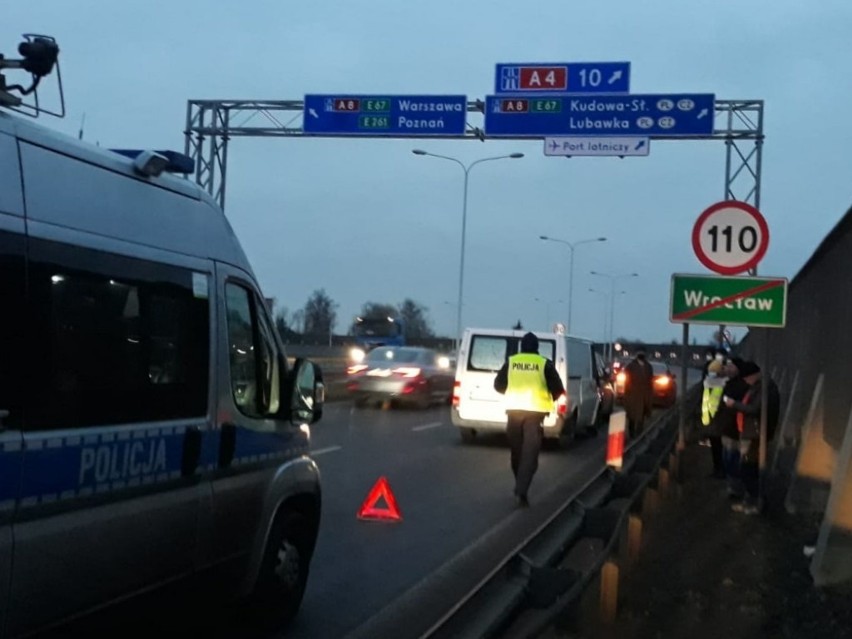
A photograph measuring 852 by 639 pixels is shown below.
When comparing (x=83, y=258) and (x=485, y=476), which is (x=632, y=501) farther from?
(x=485, y=476)

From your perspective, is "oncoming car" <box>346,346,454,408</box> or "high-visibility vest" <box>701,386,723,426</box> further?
"oncoming car" <box>346,346,454,408</box>

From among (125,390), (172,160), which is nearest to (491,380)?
(172,160)

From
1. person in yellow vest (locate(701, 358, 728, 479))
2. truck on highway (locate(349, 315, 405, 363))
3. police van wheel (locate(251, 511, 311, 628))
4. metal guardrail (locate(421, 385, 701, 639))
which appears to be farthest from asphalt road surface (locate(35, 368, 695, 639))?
truck on highway (locate(349, 315, 405, 363))

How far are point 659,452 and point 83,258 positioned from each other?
1035 centimetres

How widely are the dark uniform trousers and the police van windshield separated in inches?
273

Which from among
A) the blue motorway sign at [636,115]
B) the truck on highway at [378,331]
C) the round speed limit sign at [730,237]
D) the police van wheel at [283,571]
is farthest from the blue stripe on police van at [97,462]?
the truck on highway at [378,331]

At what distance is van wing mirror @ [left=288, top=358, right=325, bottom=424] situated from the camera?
6.78 metres

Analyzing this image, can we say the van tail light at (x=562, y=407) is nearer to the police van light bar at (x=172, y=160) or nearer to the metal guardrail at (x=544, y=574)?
the metal guardrail at (x=544, y=574)

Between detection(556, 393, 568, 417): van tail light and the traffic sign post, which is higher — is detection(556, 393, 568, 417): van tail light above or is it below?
below

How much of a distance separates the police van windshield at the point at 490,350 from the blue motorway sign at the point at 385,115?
8490 mm

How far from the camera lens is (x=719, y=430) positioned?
1376 cm

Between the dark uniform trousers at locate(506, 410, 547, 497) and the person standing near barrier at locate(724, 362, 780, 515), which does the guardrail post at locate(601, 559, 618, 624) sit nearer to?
the person standing near barrier at locate(724, 362, 780, 515)

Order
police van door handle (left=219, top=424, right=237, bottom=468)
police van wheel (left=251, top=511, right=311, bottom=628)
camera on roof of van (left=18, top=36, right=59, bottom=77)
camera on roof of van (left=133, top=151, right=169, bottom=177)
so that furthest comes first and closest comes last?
police van wheel (left=251, top=511, right=311, bottom=628) < police van door handle (left=219, top=424, right=237, bottom=468) < camera on roof of van (left=133, top=151, right=169, bottom=177) < camera on roof of van (left=18, top=36, right=59, bottom=77)

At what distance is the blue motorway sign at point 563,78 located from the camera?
26.6m
